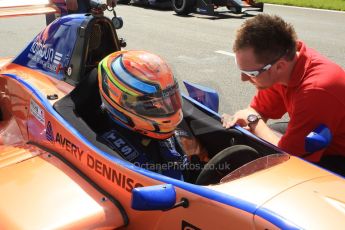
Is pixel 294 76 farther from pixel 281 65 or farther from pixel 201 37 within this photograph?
pixel 201 37

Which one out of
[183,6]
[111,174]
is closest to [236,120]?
[111,174]

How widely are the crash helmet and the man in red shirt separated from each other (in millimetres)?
475

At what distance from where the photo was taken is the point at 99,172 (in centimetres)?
240

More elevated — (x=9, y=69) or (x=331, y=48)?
(x=9, y=69)

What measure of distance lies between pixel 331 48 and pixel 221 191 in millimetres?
7352

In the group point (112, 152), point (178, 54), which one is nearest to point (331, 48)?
point (178, 54)

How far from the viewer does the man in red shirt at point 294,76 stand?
2533mm

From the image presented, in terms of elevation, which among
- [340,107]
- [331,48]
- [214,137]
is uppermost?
[340,107]

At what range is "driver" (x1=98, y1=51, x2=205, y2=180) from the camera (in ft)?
7.75

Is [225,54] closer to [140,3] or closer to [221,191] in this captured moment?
[221,191]

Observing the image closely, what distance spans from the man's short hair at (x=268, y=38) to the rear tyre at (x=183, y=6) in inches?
406

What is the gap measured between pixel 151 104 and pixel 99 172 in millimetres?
443

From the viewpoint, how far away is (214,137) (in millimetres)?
2807

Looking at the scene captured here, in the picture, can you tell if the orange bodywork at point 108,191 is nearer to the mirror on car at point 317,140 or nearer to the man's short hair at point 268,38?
the mirror on car at point 317,140
